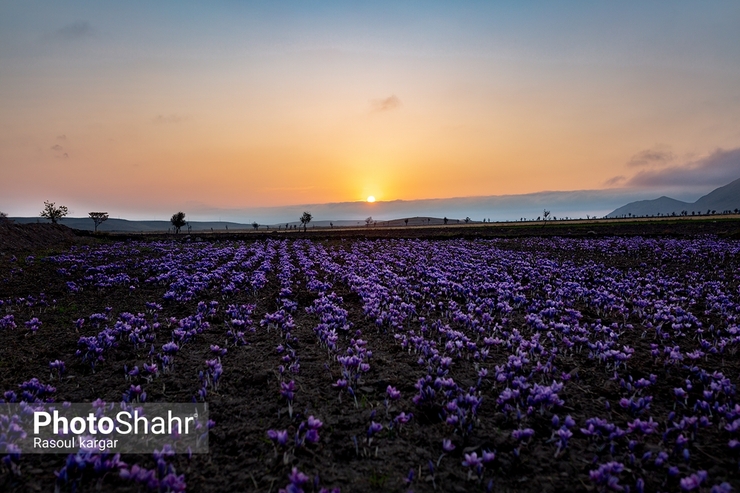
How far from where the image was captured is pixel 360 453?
5047mm

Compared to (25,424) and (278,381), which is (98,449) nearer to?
(25,424)

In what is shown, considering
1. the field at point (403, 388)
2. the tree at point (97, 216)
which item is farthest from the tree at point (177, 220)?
the field at point (403, 388)

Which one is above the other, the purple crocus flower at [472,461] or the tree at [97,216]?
the tree at [97,216]

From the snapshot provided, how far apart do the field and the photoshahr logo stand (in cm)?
21

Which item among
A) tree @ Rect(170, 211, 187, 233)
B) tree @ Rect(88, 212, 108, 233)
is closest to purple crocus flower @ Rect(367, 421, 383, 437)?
tree @ Rect(170, 211, 187, 233)

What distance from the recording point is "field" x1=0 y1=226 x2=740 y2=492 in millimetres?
4594

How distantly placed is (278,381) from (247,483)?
2781mm

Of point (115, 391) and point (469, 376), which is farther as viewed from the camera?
point (469, 376)

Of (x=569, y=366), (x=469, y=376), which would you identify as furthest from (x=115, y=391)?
(x=569, y=366)

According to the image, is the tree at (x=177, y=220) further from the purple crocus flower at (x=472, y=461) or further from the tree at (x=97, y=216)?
the purple crocus flower at (x=472, y=461)

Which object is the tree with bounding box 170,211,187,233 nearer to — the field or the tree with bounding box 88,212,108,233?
the tree with bounding box 88,212,108,233

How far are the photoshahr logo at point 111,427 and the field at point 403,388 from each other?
0.70 ft

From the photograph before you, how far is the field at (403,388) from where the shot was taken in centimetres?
459

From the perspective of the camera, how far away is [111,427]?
5547mm
